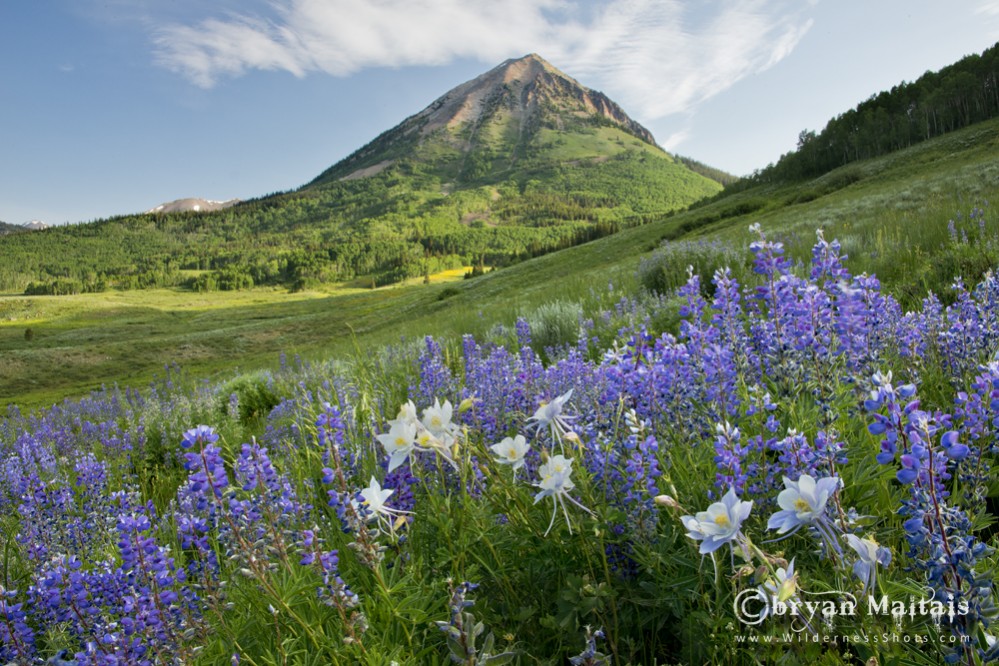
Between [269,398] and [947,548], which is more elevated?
[947,548]

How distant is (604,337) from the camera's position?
26.0 ft

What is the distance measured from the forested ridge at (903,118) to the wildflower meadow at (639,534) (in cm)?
7740

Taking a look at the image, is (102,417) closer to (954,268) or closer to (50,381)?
(954,268)

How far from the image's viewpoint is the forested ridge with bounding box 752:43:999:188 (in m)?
60.9

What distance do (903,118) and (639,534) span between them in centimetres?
8474

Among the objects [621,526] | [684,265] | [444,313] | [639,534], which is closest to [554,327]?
[684,265]

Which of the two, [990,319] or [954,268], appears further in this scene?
[954,268]

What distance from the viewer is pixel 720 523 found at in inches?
44.9

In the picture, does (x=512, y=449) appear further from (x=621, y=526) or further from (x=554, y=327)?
(x=554, y=327)

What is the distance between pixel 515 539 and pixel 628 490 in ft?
1.68

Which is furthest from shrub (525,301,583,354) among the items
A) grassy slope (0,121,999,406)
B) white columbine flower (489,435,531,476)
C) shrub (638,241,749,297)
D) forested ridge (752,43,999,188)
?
forested ridge (752,43,999,188)

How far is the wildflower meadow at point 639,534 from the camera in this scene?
1172 mm

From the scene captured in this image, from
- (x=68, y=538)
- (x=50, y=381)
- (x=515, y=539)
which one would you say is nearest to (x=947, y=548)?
(x=515, y=539)

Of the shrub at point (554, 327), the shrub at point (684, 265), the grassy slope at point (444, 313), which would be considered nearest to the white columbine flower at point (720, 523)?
the shrub at point (554, 327)
